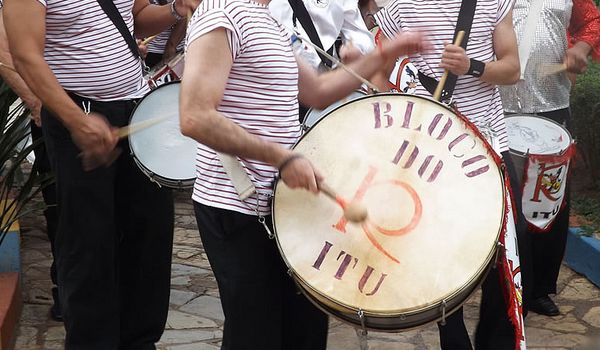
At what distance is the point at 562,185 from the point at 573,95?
203cm

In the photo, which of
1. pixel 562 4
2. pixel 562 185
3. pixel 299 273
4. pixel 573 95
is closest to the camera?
pixel 299 273

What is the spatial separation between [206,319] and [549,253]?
1.72m

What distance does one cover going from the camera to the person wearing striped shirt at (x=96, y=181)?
4000 millimetres

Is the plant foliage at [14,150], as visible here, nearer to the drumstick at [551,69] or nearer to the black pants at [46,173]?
the black pants at [46,173]

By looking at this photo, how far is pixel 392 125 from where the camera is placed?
356cm

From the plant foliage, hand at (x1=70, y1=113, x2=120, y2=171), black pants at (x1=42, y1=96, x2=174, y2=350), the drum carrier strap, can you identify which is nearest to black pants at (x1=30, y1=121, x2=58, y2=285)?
the plant foliage

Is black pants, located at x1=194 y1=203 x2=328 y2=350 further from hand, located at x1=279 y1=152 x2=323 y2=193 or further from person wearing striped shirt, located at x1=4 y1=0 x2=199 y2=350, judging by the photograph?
person wearing striped shirt, located at x1=4 y1=0 x2=199 y2=350

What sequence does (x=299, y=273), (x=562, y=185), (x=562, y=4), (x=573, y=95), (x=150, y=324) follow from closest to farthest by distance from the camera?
(x=299, y=273) → (x=150, y=324) → (x=562, y=185) → (x=562, y=4) → (x=573, y=95)

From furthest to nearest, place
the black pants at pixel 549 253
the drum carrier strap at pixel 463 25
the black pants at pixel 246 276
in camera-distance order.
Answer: the black pants at pixel 549 253
the drum carrier strap at pixel 463 25
the black pants at pixel 246 276

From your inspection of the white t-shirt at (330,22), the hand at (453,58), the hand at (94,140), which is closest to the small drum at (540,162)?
the hand at (453,58)

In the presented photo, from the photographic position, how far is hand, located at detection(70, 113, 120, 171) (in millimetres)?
3783

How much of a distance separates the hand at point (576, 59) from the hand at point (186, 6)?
191 cm

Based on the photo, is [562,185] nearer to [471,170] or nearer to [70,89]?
[471,170]

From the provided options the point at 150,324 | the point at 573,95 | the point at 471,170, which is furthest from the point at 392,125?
the point at 573,95
